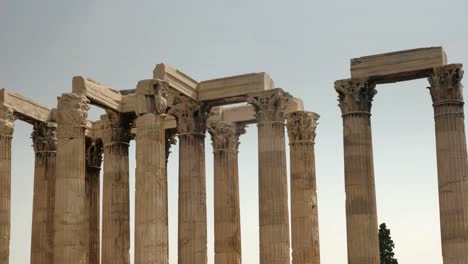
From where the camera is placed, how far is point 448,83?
1999 inches

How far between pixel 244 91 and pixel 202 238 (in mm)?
10359

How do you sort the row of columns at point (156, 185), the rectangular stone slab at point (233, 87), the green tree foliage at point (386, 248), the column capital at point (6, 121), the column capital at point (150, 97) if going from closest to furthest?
the row of columns at point (156, 185) < the column capital at point (150, 97) < the rectangular stone slab at point (233, 87) < the column capital at point (6, 121) < the green tree foliage at point (386, 248)

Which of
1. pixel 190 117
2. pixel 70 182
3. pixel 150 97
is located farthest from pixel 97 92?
pixel 70 182

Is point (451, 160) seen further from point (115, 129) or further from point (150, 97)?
point (115, 129)

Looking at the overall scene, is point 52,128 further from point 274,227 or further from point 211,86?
point 274,227

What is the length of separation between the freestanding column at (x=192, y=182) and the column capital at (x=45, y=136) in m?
10.3

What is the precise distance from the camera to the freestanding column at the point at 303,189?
59656 millimetres

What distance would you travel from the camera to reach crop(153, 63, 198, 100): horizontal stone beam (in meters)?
52.9

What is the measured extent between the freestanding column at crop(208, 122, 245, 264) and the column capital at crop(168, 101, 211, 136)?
222 inches

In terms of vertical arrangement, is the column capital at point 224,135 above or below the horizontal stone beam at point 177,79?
below

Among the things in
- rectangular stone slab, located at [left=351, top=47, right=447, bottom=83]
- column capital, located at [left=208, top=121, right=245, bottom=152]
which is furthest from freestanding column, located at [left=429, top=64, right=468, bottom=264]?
column capital, located at [left=208, top=121, right=245, bottom=152]

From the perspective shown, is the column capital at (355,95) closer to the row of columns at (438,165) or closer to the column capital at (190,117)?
the row of columns at (438,165)

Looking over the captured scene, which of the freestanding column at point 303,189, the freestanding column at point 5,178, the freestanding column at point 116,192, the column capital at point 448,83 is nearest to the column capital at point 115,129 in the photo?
the freestanding column at point 116,192

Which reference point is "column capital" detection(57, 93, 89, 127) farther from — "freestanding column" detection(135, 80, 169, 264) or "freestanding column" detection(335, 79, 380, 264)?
"freestanding column" detection(335, 79, 380, 264)
